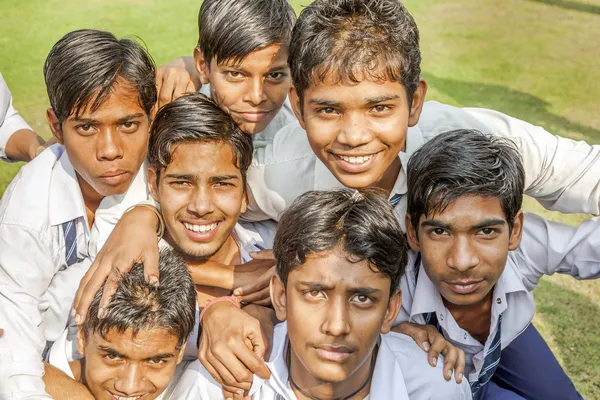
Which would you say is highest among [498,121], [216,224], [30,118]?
[498,121]

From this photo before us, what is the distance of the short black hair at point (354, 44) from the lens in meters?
2.94

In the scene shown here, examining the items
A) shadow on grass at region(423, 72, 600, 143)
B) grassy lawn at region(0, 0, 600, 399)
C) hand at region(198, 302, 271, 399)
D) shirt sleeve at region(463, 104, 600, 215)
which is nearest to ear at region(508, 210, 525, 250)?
shirt sleeve at region(463, 104, 600, 215)

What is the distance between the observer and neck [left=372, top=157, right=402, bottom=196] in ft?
10.8

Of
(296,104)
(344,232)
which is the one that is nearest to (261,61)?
(296,104)

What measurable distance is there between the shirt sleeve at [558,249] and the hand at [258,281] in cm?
93

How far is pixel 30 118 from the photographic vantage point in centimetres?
639

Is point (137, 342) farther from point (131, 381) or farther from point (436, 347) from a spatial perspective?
point (436, 347)

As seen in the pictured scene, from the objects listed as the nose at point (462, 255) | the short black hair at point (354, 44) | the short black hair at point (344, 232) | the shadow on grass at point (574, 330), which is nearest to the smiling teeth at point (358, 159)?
the short black hair at point (344, 232)

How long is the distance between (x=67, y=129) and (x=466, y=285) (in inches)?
62.3

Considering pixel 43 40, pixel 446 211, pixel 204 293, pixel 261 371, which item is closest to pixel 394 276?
pixel 446 211

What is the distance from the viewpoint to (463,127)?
135 inches

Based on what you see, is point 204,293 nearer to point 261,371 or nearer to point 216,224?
point 216,224

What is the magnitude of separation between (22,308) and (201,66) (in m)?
1.20

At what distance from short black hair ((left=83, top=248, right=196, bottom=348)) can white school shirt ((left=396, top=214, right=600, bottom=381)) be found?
80 cm
